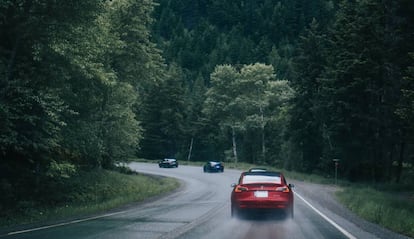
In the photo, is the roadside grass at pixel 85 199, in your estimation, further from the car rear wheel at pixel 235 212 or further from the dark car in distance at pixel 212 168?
the dark car in distance at pixel 212 168

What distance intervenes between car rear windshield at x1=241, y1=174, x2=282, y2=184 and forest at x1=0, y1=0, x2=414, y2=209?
273 inches

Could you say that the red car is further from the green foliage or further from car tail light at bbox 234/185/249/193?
the green foliage

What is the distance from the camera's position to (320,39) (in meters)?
50.3

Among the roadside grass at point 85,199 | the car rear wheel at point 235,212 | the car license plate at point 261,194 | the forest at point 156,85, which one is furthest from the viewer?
the forest at point 156,85

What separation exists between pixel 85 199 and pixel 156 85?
71.6 feet

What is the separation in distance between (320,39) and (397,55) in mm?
18751

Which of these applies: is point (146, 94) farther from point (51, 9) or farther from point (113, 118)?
point (51, 9)

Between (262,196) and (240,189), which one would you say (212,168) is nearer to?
(240,189)

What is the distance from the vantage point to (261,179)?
17078 millimetres

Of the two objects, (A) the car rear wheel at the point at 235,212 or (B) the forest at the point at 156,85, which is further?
(B) the forest at the point at 156,85

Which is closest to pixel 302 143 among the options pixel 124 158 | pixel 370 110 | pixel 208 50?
pixel 370 110

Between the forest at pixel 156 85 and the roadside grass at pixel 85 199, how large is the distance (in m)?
1.00

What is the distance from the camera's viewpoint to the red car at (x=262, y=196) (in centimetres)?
1644

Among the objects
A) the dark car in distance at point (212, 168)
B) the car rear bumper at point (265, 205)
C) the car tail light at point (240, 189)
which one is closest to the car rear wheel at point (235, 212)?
the car rear bumper at point (265, 205)
